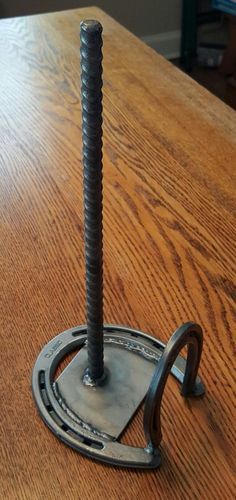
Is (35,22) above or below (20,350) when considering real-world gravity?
above

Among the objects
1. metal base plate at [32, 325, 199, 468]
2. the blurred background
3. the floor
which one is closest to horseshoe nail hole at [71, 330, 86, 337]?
metal base plate at [32, 325, 199, 468]

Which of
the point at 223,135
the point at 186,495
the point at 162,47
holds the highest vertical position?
the point at 223,135

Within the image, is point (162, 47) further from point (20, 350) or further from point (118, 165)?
point (20, 350)

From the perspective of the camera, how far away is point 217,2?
2092 millimetres

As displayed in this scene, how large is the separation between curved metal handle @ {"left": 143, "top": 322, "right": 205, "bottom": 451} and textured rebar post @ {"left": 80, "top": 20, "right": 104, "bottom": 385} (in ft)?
0.28

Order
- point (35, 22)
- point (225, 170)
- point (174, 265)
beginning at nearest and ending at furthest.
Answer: point (174, 265), point (225, 170), point (35, 22)

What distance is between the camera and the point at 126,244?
77 centimetres

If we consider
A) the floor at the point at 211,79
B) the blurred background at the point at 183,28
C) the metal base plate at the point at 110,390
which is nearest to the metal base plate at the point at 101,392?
the metal base plate at the point at 110,390

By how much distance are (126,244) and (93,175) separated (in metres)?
0.31

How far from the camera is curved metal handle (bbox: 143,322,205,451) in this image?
47 cm

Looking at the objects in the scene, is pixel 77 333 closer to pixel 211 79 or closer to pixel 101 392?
pixel 101 392

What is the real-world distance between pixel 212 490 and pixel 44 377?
0.64 ft

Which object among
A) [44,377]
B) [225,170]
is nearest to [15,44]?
[225,170]

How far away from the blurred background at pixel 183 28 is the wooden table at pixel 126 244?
1.92 meters
